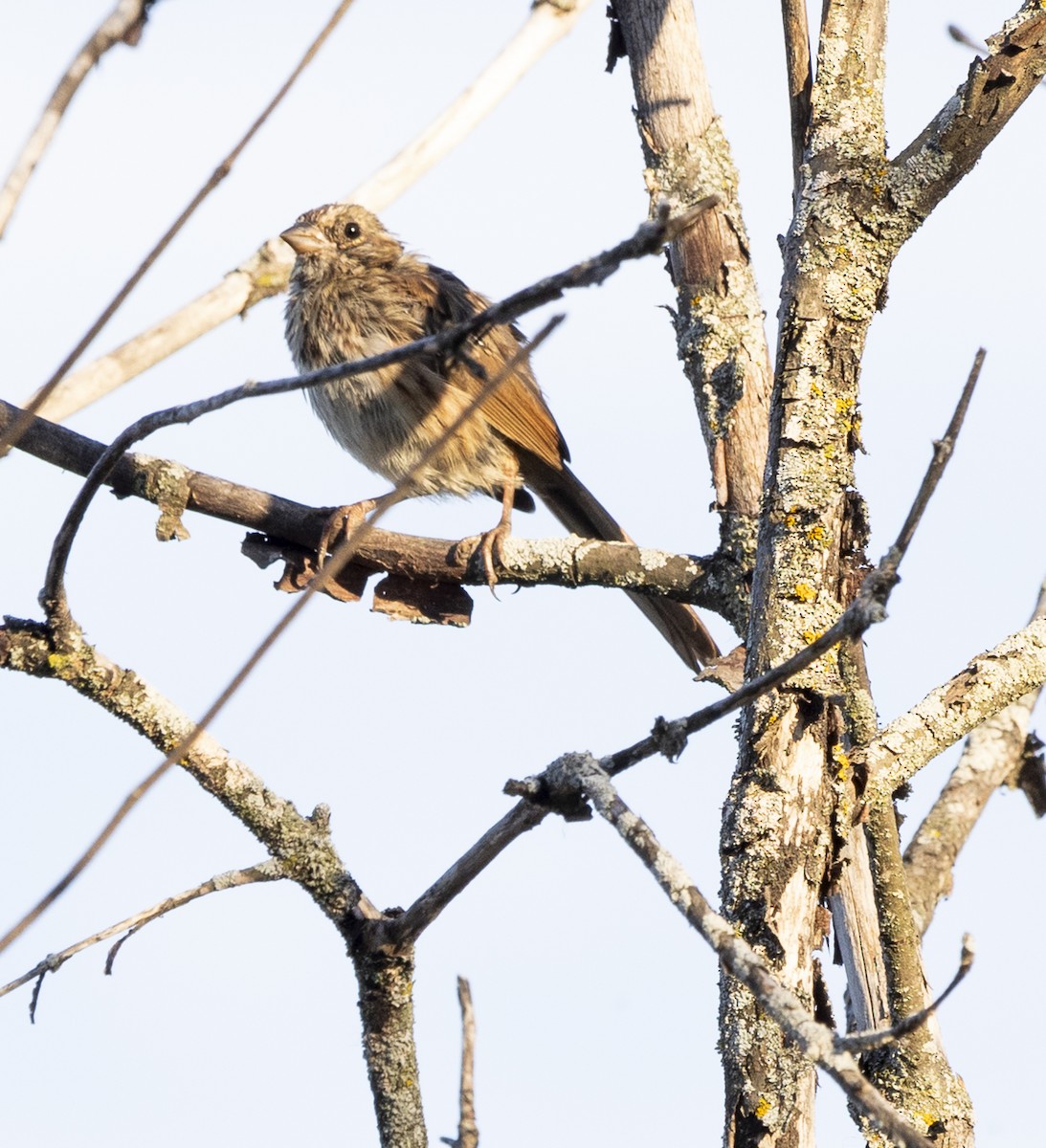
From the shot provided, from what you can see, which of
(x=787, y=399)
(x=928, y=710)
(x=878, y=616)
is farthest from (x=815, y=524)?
(x=878, y=616)

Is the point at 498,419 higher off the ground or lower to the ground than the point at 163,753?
higher

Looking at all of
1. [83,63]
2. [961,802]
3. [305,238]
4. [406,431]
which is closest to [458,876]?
[83,63]

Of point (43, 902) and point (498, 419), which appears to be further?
point (498, 419)

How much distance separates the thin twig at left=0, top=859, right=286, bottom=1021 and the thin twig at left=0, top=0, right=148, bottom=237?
1.53 meters

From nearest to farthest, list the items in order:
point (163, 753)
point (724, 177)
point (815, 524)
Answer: point (815, 524) → point (163, 753) → point (724, 177)

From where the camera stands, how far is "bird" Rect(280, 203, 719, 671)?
15.1ft

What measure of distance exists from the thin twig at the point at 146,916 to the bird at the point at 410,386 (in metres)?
2.11

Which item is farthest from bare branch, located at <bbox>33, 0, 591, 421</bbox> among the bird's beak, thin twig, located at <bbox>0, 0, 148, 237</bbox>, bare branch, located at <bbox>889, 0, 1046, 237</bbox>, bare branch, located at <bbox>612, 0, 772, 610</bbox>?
thin twig, located at <bbox>0, 0, 148, 237</bbox>

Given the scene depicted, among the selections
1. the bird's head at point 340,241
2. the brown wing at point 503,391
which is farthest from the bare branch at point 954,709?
the bird's head at point 340,241

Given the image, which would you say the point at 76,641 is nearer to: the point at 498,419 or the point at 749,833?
the point at 749,833

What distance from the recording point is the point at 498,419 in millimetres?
4789

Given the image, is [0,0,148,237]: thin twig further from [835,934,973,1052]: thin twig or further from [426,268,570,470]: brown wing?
[426,268,570,470]: brown wing

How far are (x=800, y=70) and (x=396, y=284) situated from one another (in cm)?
231

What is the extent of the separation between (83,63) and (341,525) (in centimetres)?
257
